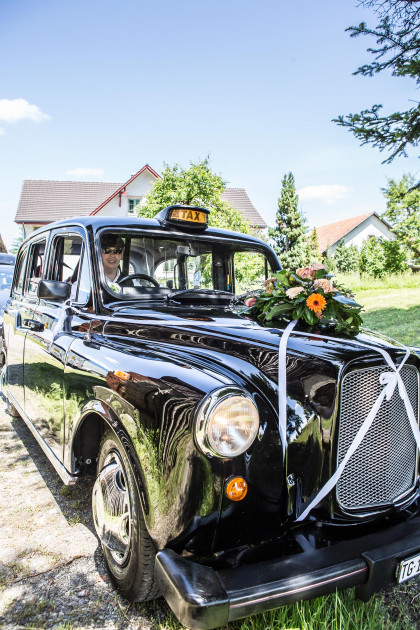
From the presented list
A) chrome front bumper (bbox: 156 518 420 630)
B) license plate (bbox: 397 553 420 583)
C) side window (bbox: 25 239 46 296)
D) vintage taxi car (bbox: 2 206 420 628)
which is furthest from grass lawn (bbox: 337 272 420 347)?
chrome front bumper (bbox: 156 518 420 630)

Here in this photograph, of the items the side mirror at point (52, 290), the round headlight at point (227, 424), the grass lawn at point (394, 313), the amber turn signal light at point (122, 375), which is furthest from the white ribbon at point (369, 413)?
the grass lawn at point (394, 313)

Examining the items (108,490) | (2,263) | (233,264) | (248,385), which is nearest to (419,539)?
(248,385)

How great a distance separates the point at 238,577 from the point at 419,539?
80 centimetres

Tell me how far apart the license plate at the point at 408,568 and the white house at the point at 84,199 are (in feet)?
105

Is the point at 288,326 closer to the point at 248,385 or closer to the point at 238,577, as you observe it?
the point at 248,385

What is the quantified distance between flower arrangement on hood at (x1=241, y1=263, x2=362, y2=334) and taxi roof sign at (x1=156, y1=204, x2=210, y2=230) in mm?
989

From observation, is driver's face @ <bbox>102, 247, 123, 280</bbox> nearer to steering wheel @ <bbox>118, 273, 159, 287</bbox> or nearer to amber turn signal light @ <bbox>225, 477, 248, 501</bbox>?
steering wheel @ <bbox>118, 273, 159, 287</bbox>

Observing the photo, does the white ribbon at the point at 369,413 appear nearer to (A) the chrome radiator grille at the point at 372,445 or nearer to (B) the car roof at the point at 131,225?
(A) the chrome radiator grille at the point at 372,445

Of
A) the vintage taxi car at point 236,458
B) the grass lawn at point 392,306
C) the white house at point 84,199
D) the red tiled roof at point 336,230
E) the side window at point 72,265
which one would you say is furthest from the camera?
the red tiled roof at point 336,230

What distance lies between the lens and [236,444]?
174 cm

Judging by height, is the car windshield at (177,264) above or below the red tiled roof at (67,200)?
below

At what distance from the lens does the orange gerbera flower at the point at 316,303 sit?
2400 millimetres

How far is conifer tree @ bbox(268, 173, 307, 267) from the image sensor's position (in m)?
36.9

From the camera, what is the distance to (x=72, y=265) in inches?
133
